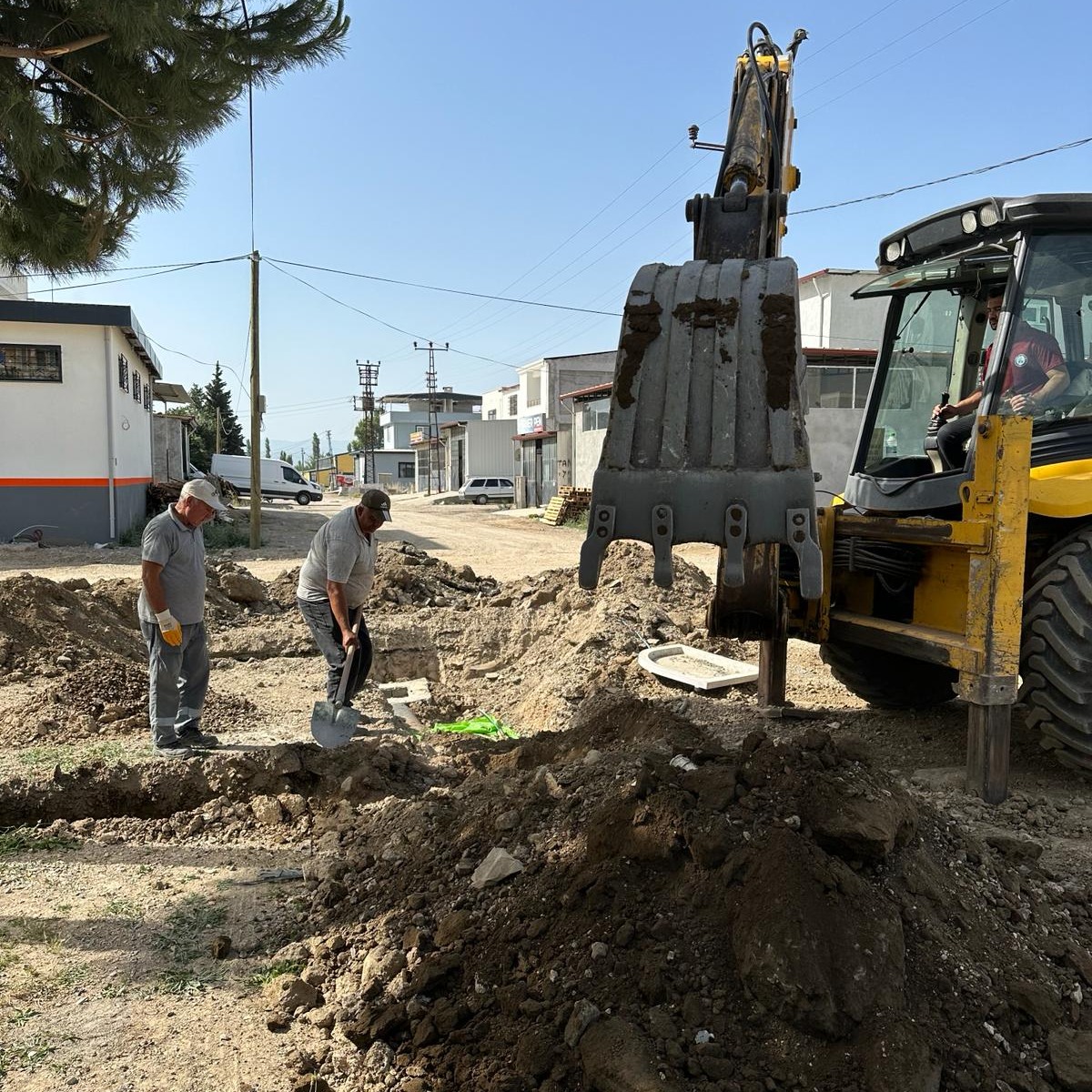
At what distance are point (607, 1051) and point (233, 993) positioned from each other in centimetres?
146

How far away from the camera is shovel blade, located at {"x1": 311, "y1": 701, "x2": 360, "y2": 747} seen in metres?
5.86

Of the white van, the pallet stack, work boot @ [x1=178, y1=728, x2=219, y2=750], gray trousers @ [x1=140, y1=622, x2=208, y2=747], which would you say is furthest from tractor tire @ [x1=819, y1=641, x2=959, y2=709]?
the white van

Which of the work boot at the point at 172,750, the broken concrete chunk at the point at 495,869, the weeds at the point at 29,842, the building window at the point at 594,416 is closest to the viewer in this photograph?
the broken concrete chunk at the point at 495,869

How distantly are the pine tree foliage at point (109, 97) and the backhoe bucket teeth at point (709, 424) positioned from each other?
8.42 feet

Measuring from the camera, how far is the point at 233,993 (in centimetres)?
324

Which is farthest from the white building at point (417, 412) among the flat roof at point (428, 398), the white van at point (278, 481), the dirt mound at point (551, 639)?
the dirt mound at point (551, 639)

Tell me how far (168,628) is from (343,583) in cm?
104

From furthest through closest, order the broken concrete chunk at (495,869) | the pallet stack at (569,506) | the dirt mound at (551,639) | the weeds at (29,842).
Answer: the pallet stack at (569,506) < the dirt mound at (551,639) < the weeds at (29,842) < the broken concrete chunk at (495,869)

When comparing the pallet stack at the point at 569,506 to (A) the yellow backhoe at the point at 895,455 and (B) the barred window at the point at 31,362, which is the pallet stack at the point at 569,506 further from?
(A) the yellow backhoe at the point at 895,455

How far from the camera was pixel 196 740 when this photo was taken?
5773 millimetres

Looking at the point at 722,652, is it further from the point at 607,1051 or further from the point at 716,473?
the point at 607,1051

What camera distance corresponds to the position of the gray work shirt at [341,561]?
19.0 feet

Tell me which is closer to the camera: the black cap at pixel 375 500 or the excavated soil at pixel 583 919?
the excavated soil at pixel 583 919

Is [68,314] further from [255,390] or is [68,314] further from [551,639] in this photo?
[551,639]
